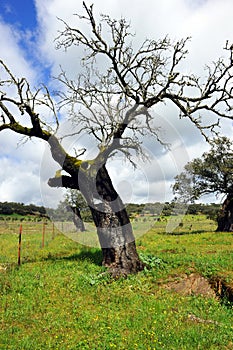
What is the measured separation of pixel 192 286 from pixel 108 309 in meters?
3.45

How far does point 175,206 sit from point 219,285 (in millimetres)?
24642

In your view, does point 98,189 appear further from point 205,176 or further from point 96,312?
point 205,176

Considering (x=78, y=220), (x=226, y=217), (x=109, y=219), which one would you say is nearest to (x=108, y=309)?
(x=109, y=219)

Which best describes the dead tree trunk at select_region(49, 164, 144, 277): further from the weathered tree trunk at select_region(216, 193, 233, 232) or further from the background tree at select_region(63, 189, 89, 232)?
the background tree at select_region(63, 189, 89, 232)

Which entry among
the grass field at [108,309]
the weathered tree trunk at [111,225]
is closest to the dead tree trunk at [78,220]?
the grass field at [108,309]

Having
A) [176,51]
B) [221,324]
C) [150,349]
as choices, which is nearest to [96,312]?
[150,349]

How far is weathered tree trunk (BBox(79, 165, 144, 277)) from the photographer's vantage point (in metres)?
12.8

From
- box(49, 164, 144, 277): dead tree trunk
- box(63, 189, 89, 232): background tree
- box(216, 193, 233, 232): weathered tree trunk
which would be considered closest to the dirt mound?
box(49, 164, 144, 277): dead tree trunk

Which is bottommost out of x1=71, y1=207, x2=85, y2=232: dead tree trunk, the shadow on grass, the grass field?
the grass field

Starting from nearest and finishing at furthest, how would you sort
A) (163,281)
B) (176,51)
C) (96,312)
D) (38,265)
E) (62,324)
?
(62,324)
(96,312)
(163,281)
(176,51)
(38,265)

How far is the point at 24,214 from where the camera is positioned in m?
81.2

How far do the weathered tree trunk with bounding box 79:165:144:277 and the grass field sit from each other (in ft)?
1.86

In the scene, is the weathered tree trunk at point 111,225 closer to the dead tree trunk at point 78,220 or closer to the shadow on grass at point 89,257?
the shadow on grass at point 89,257

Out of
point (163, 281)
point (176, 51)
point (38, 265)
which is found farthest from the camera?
point (38, 265)
